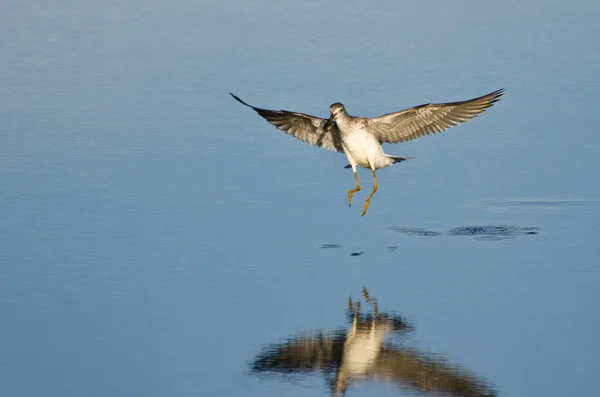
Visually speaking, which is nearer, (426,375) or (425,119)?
(426,375)

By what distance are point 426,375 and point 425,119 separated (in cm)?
525

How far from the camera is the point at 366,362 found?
381 inches

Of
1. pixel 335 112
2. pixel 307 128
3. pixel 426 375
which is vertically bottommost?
pixel 426 375

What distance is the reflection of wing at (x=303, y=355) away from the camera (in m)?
9.51

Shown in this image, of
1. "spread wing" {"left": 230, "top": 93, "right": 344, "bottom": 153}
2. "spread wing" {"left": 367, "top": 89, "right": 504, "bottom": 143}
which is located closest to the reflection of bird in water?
"spread wing" {"left": 367, "top": 89, "right": 504, "bottom": 143}

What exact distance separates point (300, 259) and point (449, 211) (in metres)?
2.32

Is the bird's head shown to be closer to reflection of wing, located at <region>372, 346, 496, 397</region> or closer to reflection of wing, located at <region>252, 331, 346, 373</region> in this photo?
reflection of wing, located at <region>252, 331, 346, 373</region>

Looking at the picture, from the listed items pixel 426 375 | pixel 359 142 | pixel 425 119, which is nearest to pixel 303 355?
pixel 426 375

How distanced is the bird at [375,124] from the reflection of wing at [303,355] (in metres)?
3.81

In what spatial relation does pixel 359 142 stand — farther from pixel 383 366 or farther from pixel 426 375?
pixel 426 375

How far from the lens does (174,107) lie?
56.6ft

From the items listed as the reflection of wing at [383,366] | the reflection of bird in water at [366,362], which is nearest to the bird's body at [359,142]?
the reflection of bird in water at [366,362]

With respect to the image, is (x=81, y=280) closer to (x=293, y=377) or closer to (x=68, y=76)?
(x=293, y=377)

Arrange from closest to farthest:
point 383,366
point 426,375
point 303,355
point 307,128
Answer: point 426,375 → point 383,366 → point 303,355 → point 307,128
